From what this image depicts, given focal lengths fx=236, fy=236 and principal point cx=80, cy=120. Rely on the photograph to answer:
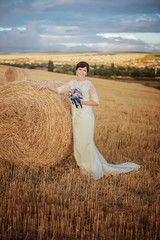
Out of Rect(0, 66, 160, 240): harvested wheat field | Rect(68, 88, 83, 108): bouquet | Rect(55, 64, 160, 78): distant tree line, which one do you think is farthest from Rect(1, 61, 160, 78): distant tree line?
Rect(0, 66, 160, 240): harvested wheat field

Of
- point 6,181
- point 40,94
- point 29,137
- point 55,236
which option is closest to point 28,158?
point 29,137

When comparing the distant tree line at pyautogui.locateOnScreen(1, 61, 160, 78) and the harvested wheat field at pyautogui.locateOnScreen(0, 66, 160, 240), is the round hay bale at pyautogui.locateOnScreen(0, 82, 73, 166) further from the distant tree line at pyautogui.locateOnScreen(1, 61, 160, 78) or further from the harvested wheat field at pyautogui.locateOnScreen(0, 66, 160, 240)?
the distant tree line at pyautogui.locateOnScreen(1, 61, 160, 78)

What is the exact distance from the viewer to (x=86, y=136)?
170 inches

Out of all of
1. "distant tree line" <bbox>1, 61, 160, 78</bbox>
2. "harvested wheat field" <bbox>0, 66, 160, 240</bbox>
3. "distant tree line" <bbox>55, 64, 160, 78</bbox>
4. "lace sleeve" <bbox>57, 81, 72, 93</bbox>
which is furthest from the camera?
"distant tree line" <bbox>1, 61, 160, 78</bbox>

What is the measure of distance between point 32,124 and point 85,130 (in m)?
0.96

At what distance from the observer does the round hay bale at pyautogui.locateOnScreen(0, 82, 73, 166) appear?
423 cm

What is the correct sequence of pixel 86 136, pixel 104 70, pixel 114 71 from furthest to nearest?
pixel 104 70 → pixel 114 71 → pixel 86 136

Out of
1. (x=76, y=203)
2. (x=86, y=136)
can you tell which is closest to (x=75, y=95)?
(x=86, y=136)

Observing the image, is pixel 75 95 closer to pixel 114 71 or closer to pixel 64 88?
pixel 64 88

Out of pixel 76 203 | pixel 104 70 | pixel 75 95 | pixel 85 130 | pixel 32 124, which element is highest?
pixel 104 70

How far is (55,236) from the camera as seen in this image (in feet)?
8.38

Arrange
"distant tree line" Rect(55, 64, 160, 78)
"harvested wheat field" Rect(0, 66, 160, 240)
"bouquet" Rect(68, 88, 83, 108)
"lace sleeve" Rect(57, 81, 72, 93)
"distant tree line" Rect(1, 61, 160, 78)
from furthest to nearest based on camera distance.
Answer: "distant tree line" Rect(1, 61, 160, 78) → "distant tree line" Rect(55, 64, 160, 78) → "lace sleeve" Rect(57, 81, 72, 93) → "bouquet" Rect(68, 88, 83, 108) → "harvested wheat field" Rect(0, 66, 160, 240)

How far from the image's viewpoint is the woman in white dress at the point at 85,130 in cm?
423

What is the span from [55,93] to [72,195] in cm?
191
